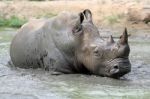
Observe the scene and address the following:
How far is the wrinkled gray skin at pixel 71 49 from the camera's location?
26.6ft

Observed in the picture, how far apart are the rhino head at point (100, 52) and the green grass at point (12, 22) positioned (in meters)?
8.00

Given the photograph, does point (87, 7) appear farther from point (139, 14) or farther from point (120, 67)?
point (120, 67)

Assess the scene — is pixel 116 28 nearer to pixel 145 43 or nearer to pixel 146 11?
pixel 146 11

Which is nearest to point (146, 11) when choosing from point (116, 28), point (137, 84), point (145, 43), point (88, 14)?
point (116, 28)

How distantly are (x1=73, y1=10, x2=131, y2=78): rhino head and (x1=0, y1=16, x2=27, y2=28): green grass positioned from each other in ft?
26.2

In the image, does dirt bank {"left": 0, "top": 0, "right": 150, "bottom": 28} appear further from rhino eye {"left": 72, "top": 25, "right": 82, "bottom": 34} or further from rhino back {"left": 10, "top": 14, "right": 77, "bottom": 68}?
rhino eye {"left": 72, "top": 25, "right": 82, "bottom": 34}

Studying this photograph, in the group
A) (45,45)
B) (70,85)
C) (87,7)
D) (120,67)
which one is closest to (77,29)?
(45,45)

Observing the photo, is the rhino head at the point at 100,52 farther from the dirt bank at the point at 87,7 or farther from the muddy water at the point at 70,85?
the dirt bank at the point at 87,7

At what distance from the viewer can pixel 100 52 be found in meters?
8.31

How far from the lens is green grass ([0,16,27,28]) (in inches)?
662

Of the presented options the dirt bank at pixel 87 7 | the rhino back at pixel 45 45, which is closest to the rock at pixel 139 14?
the dirt bank at pixel 87 7

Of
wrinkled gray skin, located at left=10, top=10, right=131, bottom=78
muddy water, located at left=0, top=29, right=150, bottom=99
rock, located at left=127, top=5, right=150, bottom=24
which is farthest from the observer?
rock, located at left=127, top=5, right=150, bottom=24

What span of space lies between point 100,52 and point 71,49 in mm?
588

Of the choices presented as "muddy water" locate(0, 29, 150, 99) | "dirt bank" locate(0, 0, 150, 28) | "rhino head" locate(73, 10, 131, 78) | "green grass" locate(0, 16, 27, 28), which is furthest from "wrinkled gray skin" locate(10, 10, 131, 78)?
"green grass" locate(0, 16, 27, 28)
